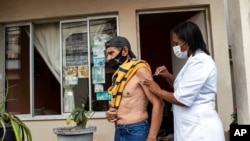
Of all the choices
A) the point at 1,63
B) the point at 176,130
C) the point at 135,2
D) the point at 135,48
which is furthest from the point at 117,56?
the point at 1,63

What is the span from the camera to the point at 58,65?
434 cm

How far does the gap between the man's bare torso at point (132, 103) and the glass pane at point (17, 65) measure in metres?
2.68

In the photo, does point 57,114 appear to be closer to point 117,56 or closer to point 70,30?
point 70,30

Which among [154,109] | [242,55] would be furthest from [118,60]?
[242,55]

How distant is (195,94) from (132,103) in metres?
0.49

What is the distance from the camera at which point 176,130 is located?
2.20m

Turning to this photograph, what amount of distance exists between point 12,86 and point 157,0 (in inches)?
105

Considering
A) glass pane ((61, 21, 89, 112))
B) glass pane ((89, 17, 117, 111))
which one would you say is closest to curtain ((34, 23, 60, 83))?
glass pane ((61, 21, 89, 112))

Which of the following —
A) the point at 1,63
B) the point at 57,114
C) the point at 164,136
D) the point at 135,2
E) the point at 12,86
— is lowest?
the point at 164,136

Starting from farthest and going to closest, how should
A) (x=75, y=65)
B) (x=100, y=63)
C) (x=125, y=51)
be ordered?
1. (x=75, y=65)
2. (x=100, y=63)
3. (x=125, y=51)

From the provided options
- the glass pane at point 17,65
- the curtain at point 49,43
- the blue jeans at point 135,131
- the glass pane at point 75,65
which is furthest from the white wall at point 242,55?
the glass pane at point 17,65

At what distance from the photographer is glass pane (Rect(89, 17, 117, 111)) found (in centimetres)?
411

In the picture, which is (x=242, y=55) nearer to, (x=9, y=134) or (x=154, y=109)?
(x=154, y=109)

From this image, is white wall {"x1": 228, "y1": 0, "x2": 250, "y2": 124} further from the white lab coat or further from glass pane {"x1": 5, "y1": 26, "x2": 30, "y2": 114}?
glass pane {"x1": 5, "y1": 26, "x2": 30, "y2": 114}
